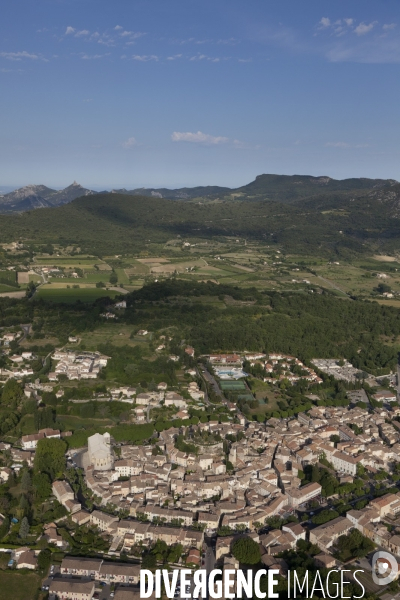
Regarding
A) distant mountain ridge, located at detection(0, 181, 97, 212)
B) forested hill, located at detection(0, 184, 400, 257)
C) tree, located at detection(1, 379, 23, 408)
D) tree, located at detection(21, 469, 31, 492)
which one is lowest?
tree, located at detection(21, 469, 31, 492)

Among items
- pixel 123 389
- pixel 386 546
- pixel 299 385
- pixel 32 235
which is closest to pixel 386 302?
pixel 299 385

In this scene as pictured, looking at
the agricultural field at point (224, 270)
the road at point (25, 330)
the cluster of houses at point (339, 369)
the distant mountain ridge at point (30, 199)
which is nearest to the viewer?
the cluster of houses at point (339, 369)

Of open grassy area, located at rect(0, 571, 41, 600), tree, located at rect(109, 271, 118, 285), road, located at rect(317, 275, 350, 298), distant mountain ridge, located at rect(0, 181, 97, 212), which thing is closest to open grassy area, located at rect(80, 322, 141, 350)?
tree, located at rect(109, 271, 118, 285)

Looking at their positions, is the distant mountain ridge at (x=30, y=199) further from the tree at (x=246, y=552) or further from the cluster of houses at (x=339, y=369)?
the tree at (x=246, y=552)

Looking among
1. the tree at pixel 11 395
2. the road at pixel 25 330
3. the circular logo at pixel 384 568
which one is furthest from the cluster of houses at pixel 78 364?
the circular logo at pixel 384 568

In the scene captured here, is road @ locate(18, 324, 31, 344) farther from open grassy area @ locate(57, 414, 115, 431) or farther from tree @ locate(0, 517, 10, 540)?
tree @ locate(0, 517, 10, 540)

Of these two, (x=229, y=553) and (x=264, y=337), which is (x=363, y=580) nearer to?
(x=229, y=553)
